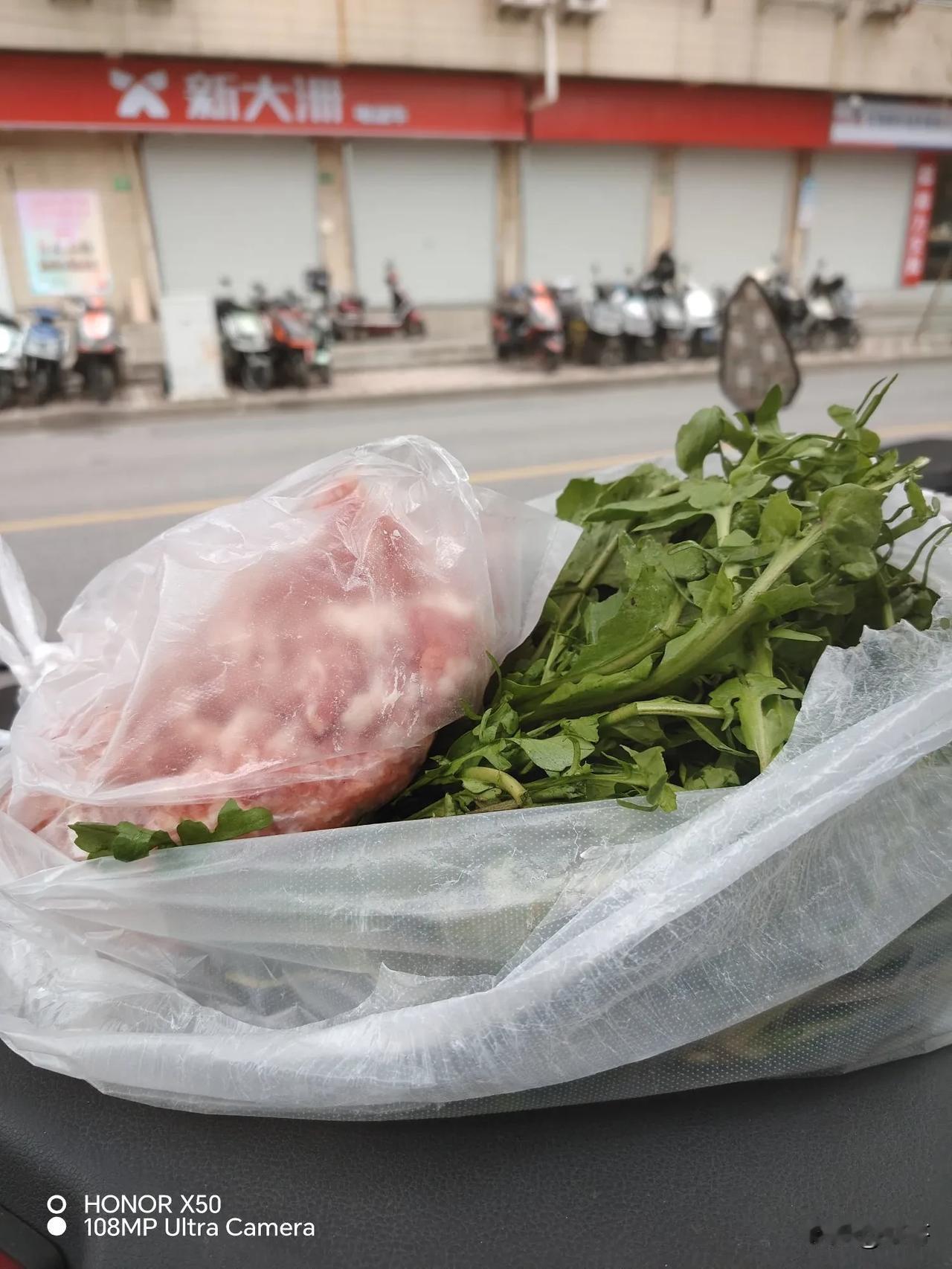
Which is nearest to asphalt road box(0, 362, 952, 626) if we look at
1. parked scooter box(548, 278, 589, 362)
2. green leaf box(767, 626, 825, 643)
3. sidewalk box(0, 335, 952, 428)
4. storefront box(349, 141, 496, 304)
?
sidewalk box(0, 335, 952, 428)

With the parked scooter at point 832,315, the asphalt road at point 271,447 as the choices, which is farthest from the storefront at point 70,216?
the parked scooter at point 832,315

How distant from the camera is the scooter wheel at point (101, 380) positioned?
1023 centimetres

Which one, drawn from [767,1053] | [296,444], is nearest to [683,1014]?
[767,1053]

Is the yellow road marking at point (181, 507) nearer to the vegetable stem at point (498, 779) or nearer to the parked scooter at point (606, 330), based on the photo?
the vegetable stem at point (498, 779)

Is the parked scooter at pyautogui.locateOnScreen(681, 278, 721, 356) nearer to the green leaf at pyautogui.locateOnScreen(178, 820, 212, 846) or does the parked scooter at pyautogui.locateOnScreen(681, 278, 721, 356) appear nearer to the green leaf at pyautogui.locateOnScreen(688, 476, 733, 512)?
the green leaf at pyautogui.locateOnScreen(688, 476, 733, 512)

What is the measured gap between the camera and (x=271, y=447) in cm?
813

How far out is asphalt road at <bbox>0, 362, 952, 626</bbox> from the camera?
561cm

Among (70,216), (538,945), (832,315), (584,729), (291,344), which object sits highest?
(70,216)

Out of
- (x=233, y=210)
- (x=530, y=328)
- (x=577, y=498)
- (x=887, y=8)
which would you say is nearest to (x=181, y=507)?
(x=577, y=498)

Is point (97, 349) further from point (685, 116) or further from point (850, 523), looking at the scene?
point (685, 116)

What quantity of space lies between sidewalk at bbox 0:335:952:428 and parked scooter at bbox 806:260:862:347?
308 millimetres

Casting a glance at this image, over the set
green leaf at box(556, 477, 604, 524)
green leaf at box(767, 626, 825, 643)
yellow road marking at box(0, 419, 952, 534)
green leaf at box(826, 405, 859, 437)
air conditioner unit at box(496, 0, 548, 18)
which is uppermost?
air conditioner unit at box(496, 0, 548, 18)

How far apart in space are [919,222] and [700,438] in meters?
22.7

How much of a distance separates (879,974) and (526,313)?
12.9 m
